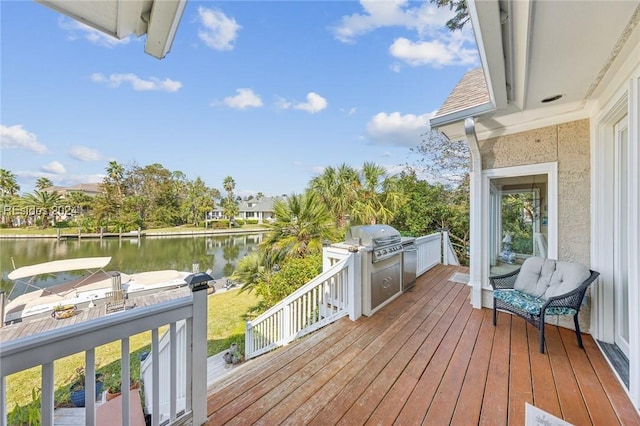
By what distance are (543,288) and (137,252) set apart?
22.9m

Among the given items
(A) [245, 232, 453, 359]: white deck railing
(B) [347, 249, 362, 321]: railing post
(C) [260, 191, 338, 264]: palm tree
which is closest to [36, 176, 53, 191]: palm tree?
(C) [260, 191, 338, 264]: palm tree

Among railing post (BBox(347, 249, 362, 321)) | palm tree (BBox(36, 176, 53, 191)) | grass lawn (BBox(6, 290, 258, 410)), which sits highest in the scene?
palm tree (BBox(36, 176, 53, 191))

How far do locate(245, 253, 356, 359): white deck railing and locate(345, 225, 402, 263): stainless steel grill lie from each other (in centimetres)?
44

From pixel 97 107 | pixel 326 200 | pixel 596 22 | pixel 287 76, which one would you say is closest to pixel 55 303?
pixel 97 107

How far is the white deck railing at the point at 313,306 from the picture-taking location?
3.37 meters

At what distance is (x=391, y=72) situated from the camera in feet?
27.8

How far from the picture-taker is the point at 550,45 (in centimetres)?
179

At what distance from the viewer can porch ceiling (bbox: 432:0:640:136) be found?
4.82 ft

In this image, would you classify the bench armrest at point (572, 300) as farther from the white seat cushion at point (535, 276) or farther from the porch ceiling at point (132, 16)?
the porch ceiling at point (132, 16)

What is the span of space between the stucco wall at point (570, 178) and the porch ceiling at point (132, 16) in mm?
4242

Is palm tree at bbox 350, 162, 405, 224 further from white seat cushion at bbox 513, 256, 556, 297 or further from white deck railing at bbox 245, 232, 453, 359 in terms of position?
white seat cushion at bbox 513, 256, 556, 297

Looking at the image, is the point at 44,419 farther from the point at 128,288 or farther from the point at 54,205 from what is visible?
the point at 128,288

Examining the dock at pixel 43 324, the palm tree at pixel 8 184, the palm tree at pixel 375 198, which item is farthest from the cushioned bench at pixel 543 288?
the palm tree at pixel 8 184

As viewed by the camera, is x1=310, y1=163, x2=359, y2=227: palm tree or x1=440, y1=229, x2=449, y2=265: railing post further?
x1=310, y1=163, x2=359, y2=227: palm tree
